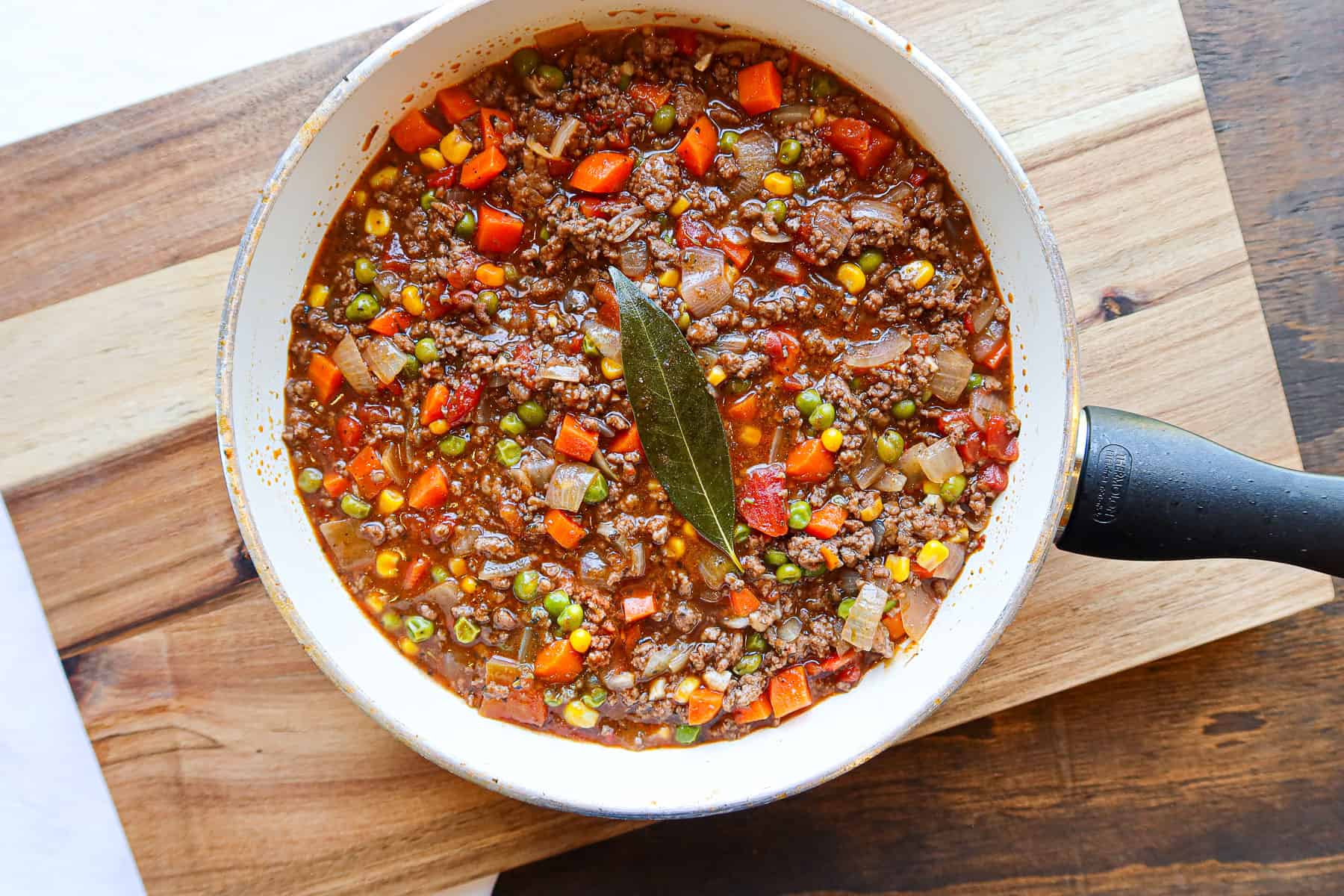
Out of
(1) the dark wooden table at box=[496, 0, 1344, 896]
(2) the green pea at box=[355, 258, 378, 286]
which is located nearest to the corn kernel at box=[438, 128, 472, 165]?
(2) the green pea at box=[355, 258, 378, 286]

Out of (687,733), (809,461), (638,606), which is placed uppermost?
(809,461)

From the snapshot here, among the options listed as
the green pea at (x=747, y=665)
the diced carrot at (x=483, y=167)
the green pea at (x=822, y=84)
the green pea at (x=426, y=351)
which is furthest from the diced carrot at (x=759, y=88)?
the green pea at (x=747, y=665)

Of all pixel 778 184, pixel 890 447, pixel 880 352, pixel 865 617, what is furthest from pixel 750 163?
pixel 865 617

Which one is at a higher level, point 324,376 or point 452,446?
point 324,376

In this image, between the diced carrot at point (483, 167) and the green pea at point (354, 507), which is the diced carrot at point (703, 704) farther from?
the diced carrot at point (483, 167)

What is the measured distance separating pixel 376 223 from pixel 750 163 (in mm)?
1386

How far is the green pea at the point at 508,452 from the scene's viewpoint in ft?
11.1

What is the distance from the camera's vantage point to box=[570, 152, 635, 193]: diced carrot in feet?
10.9

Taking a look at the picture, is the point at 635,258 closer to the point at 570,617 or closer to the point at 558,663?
the point at 570,617

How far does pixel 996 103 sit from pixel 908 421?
125cm

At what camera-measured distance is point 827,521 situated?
340 centimetres

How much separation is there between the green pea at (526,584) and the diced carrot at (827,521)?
1008 millimetres

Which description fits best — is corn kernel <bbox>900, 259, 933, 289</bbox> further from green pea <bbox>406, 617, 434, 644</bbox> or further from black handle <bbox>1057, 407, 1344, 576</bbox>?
green pea <bbox>406, 617, 434, 644</bbox>

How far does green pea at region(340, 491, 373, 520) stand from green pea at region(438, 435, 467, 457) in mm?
353
